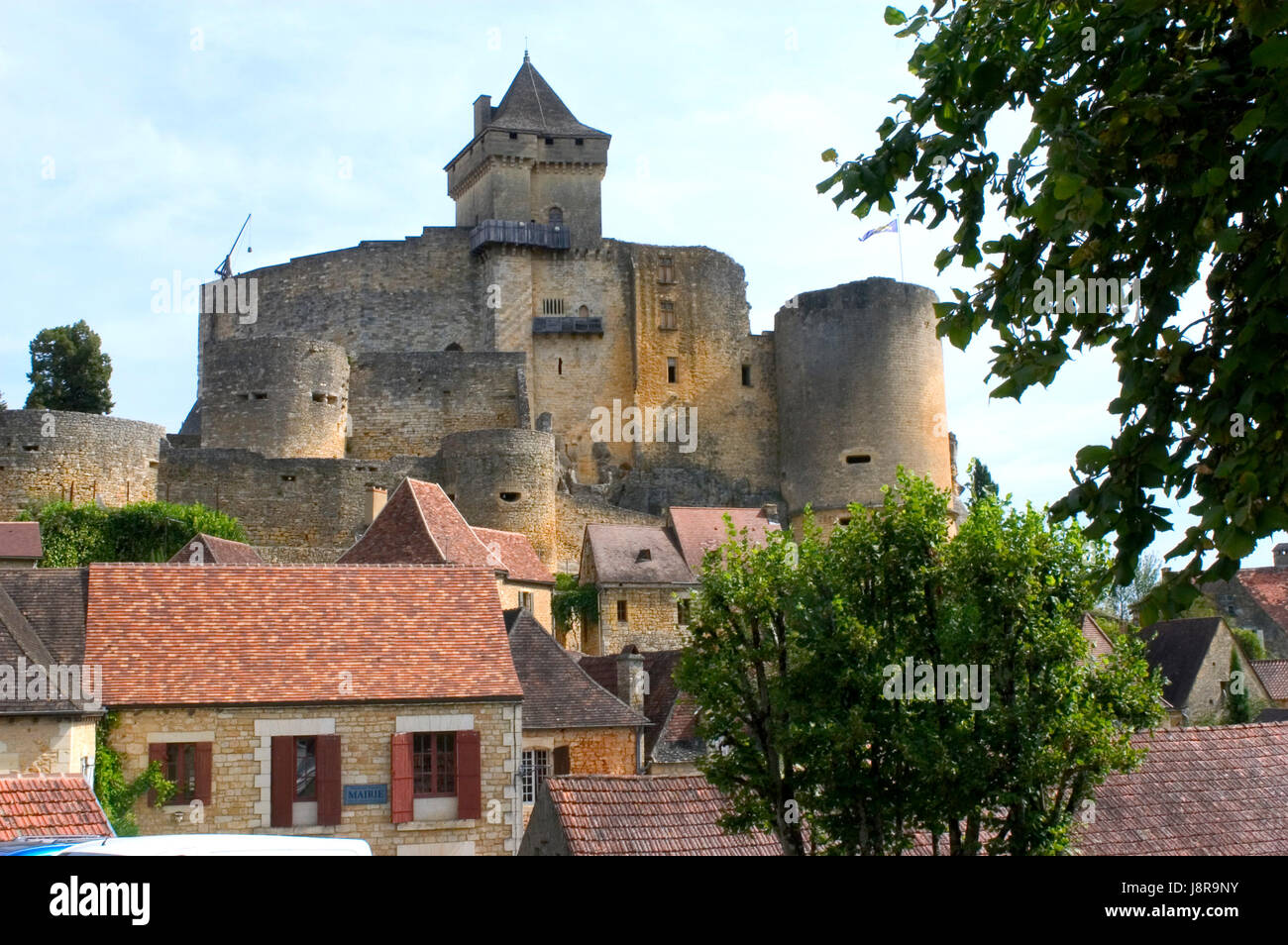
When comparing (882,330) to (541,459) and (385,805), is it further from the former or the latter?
(385,805)

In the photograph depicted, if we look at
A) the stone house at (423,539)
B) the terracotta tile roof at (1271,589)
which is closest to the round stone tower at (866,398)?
the terracotta tile roof at (1271,589)

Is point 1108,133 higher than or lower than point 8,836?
higher

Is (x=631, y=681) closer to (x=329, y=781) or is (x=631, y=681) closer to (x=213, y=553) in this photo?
(x=329, y=781)

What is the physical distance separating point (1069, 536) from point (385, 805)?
8.92 metres

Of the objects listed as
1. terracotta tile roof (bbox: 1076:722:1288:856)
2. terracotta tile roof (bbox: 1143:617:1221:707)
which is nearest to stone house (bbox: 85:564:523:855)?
terracotta tile roof (bbox: 1076:722:1288:856)

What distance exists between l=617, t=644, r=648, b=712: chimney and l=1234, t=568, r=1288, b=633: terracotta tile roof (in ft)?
102

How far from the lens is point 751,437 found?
5334 cm

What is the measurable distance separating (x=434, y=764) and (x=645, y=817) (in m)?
4.58

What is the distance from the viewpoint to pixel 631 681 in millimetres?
25844

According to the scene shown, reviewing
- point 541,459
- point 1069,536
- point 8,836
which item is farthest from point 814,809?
point 541,459

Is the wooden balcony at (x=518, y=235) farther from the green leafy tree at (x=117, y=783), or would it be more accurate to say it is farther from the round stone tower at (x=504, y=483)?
the green leafy tree at (x=117, y=783)

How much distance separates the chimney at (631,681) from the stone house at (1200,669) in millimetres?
13559

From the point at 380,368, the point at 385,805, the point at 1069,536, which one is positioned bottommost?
the point at 385,805

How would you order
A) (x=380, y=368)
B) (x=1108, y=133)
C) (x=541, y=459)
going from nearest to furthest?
(x=1108, y=133) < (x=541, y=459) < (x=380, y=368)
